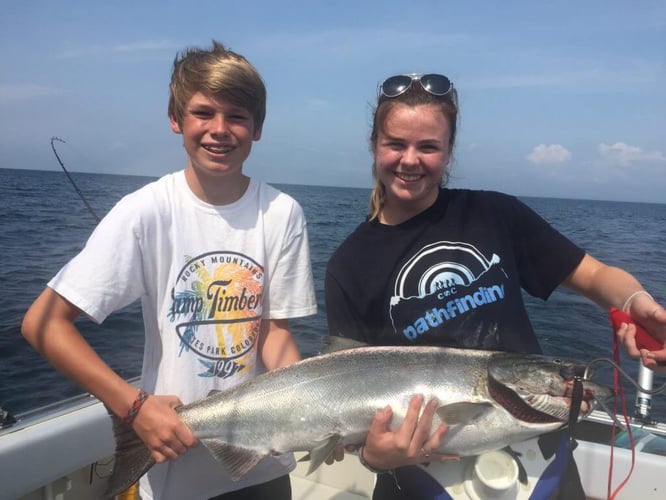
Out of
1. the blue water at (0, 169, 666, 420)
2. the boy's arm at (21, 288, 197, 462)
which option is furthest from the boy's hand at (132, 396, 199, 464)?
the blue water at (0, 169, 666, 420)

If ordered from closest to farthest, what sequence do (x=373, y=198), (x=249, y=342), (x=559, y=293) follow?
(x=249, y=342), (x=373, y=198), (x=559, y=293)

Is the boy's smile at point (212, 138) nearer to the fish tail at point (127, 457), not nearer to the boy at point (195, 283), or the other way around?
the boy at point (195, 283)

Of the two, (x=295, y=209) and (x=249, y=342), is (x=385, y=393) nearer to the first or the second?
(x=249, y=342)

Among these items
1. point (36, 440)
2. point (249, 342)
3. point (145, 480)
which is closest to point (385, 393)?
point (249, 342)

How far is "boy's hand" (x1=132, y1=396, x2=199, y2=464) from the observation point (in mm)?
2381

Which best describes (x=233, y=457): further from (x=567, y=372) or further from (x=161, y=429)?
(x=567, y=372)

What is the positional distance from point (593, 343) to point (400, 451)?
11059mm

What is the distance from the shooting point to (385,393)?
8.52 feet

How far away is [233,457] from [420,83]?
7.48ft

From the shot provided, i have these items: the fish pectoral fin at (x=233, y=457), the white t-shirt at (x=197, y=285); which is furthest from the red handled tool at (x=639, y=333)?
the fish pectoral fin at (x=233, y=457)

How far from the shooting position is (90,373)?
2.33 metres

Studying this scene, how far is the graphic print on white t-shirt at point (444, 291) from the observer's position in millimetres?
2719

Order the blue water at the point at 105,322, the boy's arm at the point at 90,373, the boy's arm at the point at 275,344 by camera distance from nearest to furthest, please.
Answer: the boy's arm at the point at 90,373, the boy's arm at the point at 275,344, the blue water at the point at 105,322

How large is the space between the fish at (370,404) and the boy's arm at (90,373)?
10 cm
